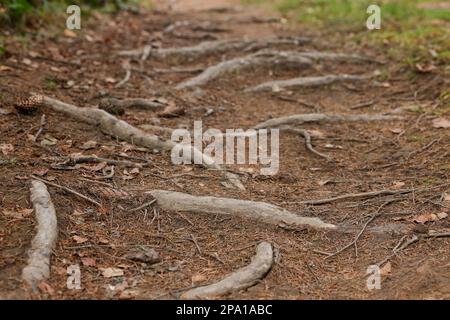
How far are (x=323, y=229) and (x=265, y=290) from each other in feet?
3.20

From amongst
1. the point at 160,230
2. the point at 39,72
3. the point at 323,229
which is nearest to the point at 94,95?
the point at 39,72

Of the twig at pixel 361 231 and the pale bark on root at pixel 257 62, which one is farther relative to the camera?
the pale bark on root at pixel 257 62

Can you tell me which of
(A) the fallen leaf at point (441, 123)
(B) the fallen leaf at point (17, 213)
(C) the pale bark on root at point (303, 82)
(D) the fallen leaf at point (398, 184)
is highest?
(C) the pale bark on root at point (303, 82)

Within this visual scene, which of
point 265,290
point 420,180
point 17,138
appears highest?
point 17,138

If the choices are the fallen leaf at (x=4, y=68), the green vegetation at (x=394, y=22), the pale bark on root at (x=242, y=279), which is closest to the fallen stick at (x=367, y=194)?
the pale bark on root at (x=242, y=279)

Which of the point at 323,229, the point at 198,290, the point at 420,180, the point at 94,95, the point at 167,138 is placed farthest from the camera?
the point at 94,95

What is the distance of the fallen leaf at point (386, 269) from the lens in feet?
13.8

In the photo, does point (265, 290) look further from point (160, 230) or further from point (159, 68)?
point (159, 68)

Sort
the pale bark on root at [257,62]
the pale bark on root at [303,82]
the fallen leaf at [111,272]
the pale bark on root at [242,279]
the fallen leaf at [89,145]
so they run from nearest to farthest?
1. the pale bark on root at [242,279]
2. the fallen leaf at [111,272]
3. the fallen leaf at [89,145]
4. the pale bark on root at [303,82]
5. the pale bark on root at [257,62]

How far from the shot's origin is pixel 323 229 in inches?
188

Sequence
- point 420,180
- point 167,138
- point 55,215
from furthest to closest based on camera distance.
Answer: point 167,138
point 420,180
point 55,215

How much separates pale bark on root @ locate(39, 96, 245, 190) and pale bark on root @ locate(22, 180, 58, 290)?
4.96 feet

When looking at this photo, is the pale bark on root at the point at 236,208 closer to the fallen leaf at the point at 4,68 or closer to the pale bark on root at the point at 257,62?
the fallen leaf at the point at 4,68

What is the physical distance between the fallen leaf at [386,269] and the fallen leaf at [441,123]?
273cm
